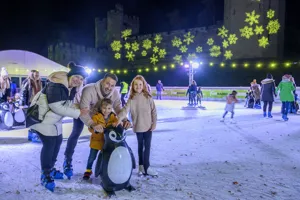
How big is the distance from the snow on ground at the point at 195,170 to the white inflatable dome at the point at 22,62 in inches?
438

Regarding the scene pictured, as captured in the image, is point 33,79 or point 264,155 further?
point 33,79

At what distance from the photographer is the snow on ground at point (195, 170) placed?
2.93 m

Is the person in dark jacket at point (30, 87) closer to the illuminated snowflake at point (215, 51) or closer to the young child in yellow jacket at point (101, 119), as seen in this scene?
the young child in yellow jacket at point (101, 119)

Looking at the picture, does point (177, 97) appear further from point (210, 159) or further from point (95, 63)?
point (95, 63)

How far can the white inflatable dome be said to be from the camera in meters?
15.2

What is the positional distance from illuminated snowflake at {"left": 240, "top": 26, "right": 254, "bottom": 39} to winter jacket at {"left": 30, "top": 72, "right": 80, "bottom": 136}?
1190 inches

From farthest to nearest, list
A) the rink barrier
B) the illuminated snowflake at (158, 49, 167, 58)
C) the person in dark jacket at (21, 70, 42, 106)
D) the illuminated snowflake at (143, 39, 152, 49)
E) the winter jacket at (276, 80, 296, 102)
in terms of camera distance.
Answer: the illuminated snowflake at (143, 39, 152, 49) < the illuminated snowflake at (158, 49, 167, 58) < the rink barrier < the winter jacket at (276, 80, 296, 102) < the person in dark jacket at (21, 70, 42, 106)

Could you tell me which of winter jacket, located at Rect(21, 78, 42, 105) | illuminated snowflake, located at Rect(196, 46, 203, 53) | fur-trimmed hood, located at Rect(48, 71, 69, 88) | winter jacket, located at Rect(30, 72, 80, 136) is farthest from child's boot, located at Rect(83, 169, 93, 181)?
illuminated snowflake, located at Rect(196, 46, 203, 53)

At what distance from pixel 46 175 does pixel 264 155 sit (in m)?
3.38

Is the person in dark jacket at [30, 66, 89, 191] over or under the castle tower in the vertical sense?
under

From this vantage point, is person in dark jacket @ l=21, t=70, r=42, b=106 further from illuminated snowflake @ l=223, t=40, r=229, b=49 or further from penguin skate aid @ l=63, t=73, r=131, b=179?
illuminated snowflake @ l=223, t=40, r=229, b=49

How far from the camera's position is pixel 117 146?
291 cm

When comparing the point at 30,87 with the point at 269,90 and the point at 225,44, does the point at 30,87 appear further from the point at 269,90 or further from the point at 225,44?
the point at 225,44

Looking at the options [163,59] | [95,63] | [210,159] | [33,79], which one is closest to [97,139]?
[210,159]
